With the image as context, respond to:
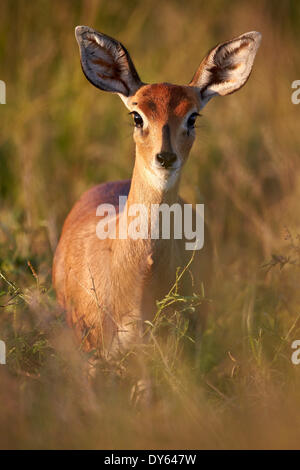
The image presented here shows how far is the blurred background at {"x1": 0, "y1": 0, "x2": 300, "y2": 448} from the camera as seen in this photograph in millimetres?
3807

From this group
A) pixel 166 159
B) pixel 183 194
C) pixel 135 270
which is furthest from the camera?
pixel 183 194

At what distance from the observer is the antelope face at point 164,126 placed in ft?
13.5

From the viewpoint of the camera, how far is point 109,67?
4.80m

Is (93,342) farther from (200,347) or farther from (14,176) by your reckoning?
(14,176)

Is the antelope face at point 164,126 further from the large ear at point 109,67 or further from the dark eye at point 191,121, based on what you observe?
the large ear at point 109,67

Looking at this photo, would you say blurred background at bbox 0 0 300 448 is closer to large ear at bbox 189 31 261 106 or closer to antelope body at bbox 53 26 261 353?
antelope body at bbox 53 26 261 353

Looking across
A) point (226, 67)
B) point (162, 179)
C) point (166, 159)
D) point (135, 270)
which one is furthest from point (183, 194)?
point (166, 159)

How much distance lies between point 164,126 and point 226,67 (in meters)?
0.97

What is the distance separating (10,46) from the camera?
890 cm

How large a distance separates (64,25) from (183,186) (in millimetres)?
2912

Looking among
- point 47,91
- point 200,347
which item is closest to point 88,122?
point 47,91

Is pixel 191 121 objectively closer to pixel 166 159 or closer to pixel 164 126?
pixel 164 126

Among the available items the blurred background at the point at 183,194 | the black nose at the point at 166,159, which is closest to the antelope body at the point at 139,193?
the black nose at the point at 166,159

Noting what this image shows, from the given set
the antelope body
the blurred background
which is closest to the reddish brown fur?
the antelope body
